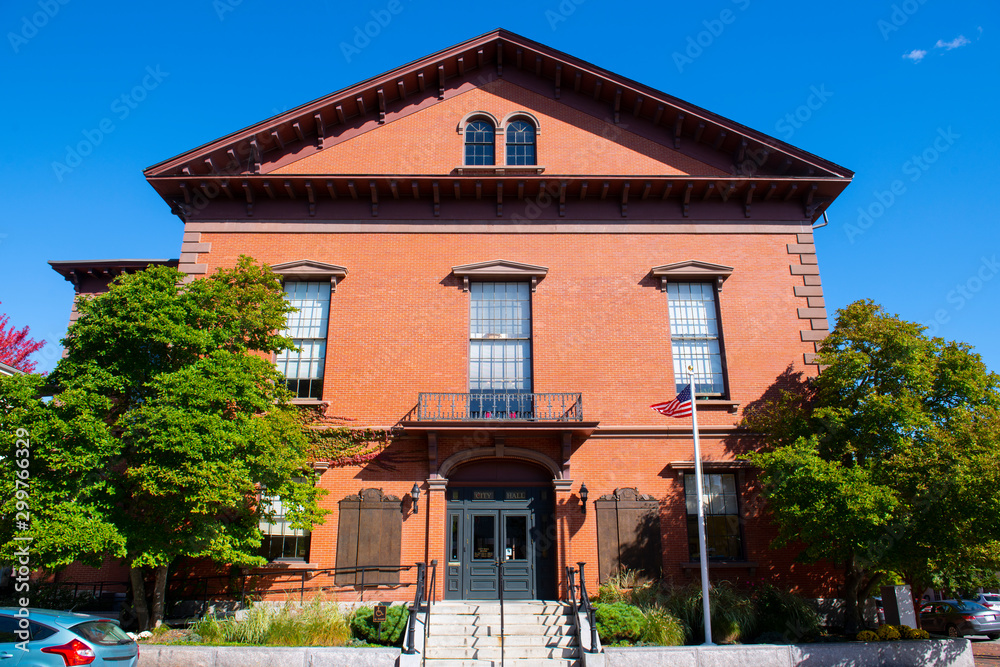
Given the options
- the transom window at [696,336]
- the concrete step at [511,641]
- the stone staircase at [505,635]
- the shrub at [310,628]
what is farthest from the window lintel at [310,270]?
the concrete step at [511,641]

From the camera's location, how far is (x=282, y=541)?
14680mm

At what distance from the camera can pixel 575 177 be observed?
1694 cm

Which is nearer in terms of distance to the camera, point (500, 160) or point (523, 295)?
point (523, 295)

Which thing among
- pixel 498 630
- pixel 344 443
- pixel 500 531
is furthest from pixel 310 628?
pixel 500 531

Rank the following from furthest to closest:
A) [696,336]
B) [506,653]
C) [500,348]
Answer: [696,336] < [500,348] < [506,653]

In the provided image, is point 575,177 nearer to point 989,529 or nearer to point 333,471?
point 333,471

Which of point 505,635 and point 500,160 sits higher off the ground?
point 500,160

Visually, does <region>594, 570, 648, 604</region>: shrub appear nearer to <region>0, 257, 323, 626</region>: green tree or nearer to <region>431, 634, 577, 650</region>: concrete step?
<region>431, 634, 577, 650</region>: concrete step

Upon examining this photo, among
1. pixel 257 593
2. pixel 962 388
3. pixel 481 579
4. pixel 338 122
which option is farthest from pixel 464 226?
pixel 962 388

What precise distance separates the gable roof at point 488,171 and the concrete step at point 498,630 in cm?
1053

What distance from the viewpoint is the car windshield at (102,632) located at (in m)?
9.02

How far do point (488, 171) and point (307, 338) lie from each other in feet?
22.0

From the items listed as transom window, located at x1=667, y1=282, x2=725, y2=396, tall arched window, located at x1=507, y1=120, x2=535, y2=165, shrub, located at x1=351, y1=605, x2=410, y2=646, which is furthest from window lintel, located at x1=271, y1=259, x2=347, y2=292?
transom window, located at x1=667, y1=282, x2=725, y2=396

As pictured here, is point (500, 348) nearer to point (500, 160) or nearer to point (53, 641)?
point (500, 160)
